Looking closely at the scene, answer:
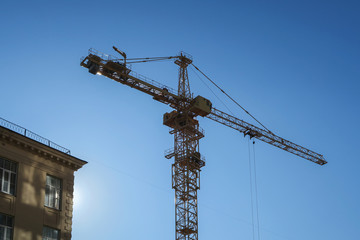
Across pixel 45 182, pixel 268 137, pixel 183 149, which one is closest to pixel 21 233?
pixel 45 182

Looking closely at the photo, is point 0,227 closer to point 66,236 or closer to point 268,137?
point 66,236

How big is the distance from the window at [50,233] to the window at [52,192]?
5.48 ft

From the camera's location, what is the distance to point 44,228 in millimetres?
39219

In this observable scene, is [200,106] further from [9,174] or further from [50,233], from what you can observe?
[9,174]

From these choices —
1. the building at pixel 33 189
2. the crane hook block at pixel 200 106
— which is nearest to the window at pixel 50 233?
the building at pixel 33 189

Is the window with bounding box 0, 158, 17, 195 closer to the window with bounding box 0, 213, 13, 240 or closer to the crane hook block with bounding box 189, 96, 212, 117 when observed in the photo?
the window with bounding box 0, 213, 13, 240

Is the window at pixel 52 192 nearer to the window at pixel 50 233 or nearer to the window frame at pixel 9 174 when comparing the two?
the window at pixel 50 233

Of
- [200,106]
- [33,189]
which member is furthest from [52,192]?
[200,106]

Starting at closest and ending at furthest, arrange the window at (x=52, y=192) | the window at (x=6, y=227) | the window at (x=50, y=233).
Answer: the window at (x=6, y=227) → the window at (x=50, y=233) → the window at (x=52, y=192)

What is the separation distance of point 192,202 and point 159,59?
24512 mm

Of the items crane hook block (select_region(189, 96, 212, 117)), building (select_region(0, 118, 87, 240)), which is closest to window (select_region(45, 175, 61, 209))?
building (select_region(0, 118, 87, 240))

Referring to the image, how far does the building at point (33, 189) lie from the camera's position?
123ft

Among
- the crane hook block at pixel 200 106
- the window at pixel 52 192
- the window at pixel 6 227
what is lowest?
the window at pixel 6 227

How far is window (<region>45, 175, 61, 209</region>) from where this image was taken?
40312 millimetres
